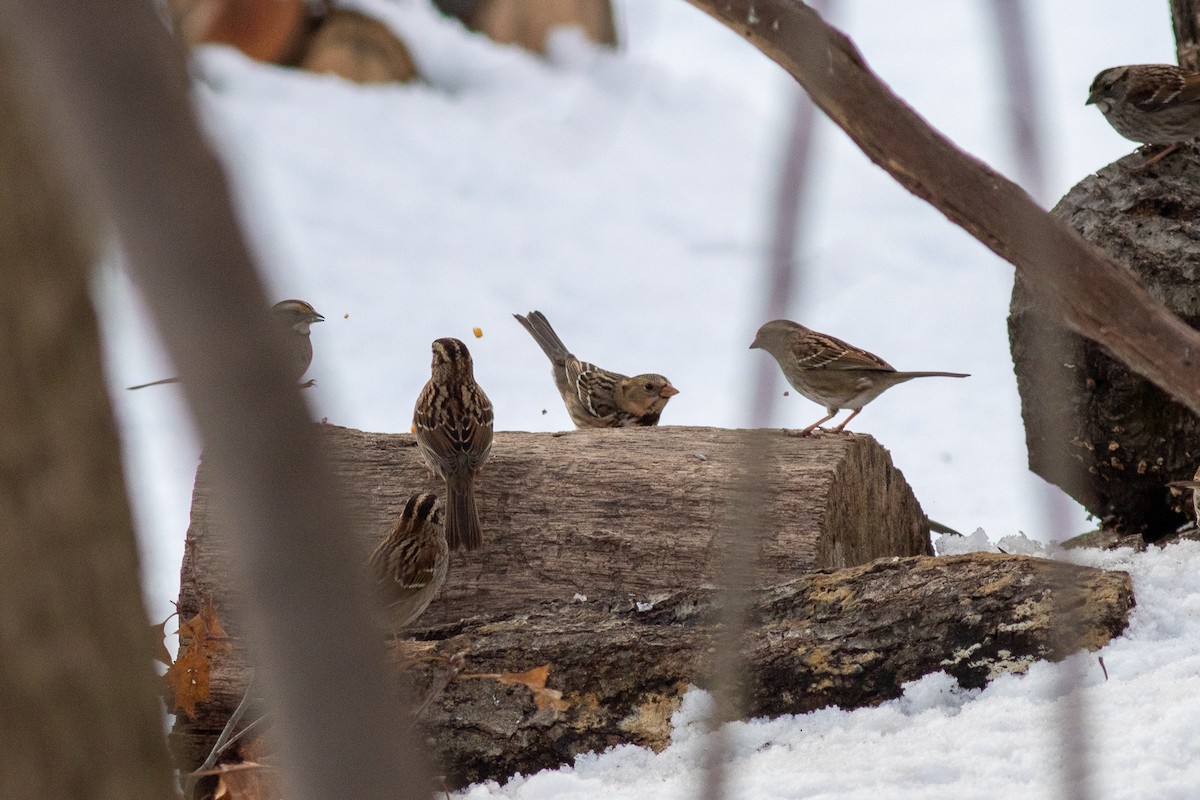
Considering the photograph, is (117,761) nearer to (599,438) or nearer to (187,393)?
(187,393)

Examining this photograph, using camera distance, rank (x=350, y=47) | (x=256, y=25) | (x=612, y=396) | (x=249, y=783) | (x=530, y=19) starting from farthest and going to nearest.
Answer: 1. (x=530, y=19)
2. (x=350, y=47)
3. (x=256, y=25)
4. (x=612, y=396)
5. (x=249, y=783)

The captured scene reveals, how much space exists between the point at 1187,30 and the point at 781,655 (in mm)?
3558

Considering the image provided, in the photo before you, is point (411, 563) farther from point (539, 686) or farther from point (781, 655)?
point (781, 655)

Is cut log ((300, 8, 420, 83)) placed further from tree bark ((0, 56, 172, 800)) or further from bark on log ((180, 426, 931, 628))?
tree bark ((0, 56, 172, 800))

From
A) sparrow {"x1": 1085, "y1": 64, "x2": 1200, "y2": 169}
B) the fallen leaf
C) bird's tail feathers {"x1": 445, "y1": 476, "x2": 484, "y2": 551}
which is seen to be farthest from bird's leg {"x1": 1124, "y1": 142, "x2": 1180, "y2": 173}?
the fallen leaf

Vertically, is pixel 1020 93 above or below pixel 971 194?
below

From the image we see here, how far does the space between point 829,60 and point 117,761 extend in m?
1.45

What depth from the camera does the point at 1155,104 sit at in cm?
490

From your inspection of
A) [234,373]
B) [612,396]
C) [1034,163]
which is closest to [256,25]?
[612,396]

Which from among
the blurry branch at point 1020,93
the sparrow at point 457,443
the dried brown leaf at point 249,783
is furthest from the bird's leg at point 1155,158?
the blurry branch at point 1020,93

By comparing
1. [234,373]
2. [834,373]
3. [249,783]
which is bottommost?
[249,783]

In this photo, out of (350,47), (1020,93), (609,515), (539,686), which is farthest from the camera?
(350,47)

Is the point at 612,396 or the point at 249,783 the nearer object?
the point at 249,783

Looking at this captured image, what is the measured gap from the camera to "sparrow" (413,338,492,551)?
13.4 ft
